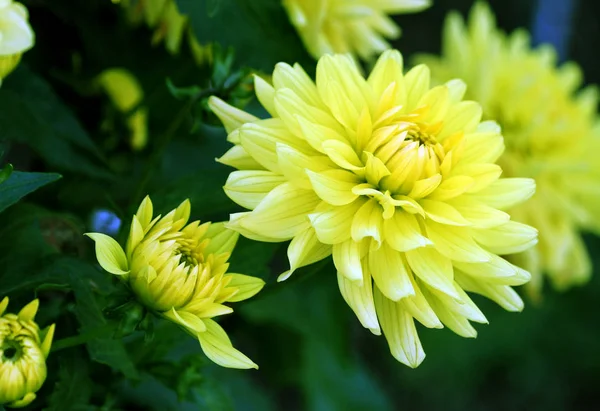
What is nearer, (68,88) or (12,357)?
(12,357)

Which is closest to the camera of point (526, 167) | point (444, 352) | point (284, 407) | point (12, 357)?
point (12, 357)

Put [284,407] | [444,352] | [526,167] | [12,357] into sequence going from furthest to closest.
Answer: [284,407]
[444,352]
[526,167]
[12,357]

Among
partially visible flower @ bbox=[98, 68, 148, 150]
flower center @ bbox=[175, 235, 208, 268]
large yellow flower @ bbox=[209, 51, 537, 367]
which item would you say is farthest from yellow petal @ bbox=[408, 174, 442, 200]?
partially visible flower @ bbox=[98, 68, 148, 150]

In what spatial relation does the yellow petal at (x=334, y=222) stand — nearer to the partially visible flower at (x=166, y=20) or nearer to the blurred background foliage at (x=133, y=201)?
the blurred background foliage at (x=133, y=201)

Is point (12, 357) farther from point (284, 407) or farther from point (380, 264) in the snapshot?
point (284, 407)

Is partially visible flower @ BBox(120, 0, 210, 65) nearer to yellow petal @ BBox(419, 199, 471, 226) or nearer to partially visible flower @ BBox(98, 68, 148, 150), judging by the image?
partially visible flower @ BBox(98, 68, 148, 150)

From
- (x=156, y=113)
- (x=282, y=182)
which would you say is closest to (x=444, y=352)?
(x=156, y=113)

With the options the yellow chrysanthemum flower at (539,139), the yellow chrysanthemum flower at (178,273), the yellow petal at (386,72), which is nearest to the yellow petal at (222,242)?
the yellow chrysanthemum flower at (178,273)
